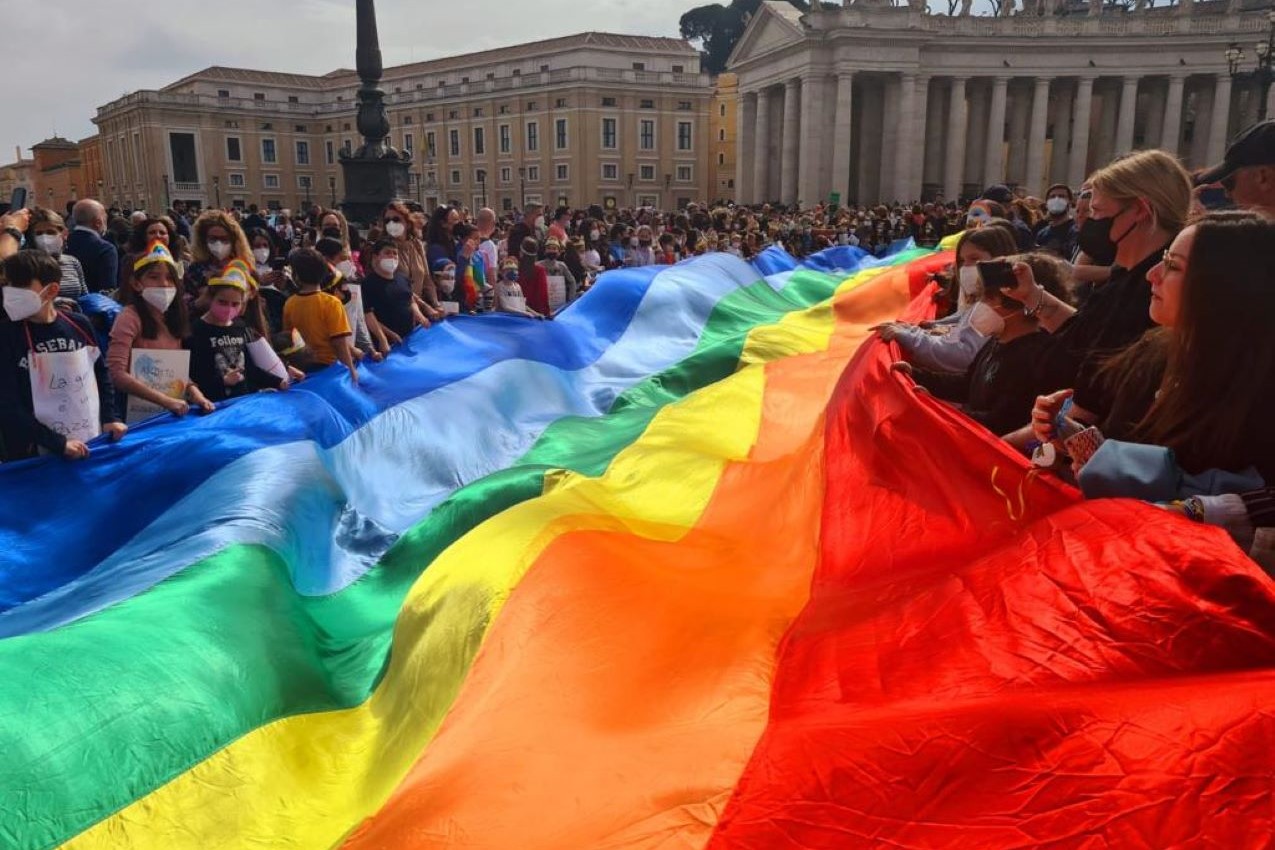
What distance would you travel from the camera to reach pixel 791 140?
173 ft

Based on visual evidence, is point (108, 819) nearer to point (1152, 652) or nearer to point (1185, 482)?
point (1152, 652)

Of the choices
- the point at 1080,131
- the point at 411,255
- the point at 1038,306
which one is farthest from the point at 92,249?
the point at 1080,131

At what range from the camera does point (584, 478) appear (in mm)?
4254

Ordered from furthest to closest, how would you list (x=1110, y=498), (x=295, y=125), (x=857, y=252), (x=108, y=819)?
(x=295, y=125) < (x=857, y=252) < (x=1110, y=498) < (x=108, y=819)

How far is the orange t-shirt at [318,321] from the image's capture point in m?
5.68

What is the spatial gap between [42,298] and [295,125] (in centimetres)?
9371

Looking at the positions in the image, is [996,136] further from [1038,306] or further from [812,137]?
[1038,306]

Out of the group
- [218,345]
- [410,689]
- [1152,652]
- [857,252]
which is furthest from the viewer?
[857,252]

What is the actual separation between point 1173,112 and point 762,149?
22.8 meters

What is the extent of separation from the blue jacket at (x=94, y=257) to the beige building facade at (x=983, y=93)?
4513 cm

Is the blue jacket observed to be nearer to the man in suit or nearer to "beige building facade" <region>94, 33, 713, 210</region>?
the man in suit

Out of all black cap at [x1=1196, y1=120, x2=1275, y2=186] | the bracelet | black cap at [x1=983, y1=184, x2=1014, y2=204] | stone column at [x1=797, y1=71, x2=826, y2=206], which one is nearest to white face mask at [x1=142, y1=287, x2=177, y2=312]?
the bracelet

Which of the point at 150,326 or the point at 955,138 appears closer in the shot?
the point at 150,326

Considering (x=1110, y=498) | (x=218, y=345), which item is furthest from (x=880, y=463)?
(x=218, y=345)
